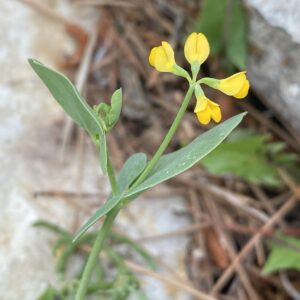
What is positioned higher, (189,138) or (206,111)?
(206,111)

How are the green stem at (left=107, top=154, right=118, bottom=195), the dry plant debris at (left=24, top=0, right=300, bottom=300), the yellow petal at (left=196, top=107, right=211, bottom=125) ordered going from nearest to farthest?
the yellow petal at (left=196, top=107, right=211, bottom=125), the green stem at (left=107, top=154, right=118, bottom=195), the dry plant debris at (left=24, top=0, right=300, bottom=300)

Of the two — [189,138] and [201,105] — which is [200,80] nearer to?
[201,105]

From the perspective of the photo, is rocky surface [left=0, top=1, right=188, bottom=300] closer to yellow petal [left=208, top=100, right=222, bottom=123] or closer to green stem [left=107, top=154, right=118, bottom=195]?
green stem [left=107, top=154, right=118, bottom=195]

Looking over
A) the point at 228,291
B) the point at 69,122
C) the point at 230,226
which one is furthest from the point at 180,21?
the point at 228,291

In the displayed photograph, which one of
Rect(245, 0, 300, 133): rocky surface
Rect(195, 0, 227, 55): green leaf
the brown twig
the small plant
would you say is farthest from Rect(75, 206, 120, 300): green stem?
Rect(195, 0, 227, 55): green leaf

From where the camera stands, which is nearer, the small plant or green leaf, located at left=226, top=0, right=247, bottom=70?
the small plant

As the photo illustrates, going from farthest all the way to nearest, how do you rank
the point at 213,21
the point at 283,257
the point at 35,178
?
the point at 213,21 < the point at 35,178 < the point at 283,257

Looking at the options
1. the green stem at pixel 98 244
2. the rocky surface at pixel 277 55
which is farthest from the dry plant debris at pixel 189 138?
the green stem at pixel 98 244

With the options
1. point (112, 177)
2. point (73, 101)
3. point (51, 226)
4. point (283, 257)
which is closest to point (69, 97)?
point (73, 101)

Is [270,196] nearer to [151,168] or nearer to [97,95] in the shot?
[97,95]
